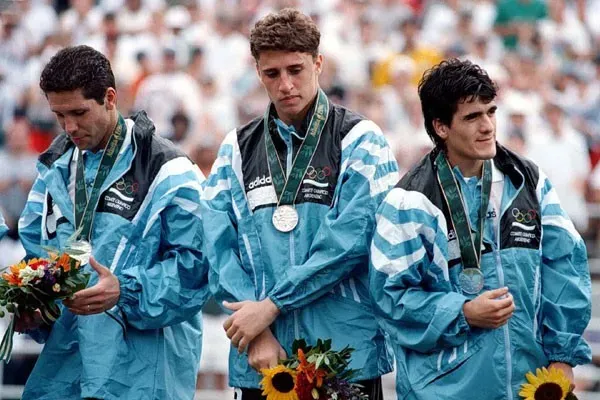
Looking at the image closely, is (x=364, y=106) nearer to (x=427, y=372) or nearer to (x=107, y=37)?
(x=107, y=37)

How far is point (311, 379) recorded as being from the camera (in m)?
6.83

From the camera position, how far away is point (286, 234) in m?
7.14

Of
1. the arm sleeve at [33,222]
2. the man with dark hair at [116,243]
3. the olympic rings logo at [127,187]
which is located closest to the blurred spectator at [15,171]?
the arm sleeve at [33,222]

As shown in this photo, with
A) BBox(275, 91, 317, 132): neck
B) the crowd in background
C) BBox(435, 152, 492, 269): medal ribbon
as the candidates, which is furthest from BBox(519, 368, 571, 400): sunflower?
the crowd in background

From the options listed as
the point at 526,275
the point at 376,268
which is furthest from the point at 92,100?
the point at 526,275

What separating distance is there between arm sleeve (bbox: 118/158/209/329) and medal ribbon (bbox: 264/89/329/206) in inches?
23.3

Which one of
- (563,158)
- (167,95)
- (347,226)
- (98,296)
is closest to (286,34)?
(347,226)

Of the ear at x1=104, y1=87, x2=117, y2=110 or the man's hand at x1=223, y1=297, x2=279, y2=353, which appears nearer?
the man's hand at x1=223, y1=297, x2=279, y2=353

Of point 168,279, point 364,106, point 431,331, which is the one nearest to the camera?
point 431,331

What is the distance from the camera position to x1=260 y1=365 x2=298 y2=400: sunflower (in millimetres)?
6855

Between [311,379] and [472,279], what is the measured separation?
2.76 ft

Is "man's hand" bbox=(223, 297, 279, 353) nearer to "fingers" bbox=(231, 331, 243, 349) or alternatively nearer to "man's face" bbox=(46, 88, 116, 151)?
"fingers" bbox=(231, 331, 243, 349)

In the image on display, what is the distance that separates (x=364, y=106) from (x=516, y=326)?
9644 mm

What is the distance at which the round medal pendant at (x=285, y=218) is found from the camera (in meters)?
7.14
